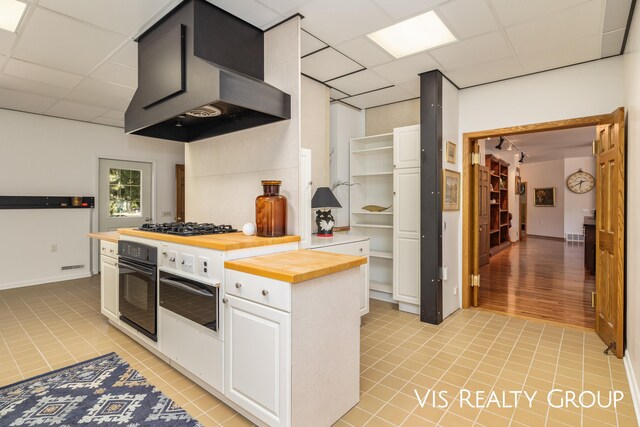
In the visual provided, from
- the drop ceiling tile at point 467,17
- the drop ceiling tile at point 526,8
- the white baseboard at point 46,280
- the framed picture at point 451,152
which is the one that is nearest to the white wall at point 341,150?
the framed picture at point 451,152

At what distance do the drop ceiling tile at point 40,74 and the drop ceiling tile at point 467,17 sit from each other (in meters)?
3.74

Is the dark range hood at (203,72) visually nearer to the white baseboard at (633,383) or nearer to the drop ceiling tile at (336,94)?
the drop ceiling tile at (336,94)

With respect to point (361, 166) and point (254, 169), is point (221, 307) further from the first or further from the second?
point (361, 166)

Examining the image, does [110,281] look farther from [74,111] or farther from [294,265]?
[74,111]

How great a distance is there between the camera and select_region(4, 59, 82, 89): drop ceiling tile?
329 cm

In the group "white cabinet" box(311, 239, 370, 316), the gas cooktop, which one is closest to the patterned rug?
the gas cooktop

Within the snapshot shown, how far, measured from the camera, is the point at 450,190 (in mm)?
3705

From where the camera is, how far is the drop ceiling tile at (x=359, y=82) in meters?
3.59

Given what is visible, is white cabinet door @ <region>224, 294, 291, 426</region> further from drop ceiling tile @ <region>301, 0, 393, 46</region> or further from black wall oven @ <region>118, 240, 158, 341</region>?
drop ceiling tile @ <region>301, 0, 393, 46</region>

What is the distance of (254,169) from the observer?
282 cm

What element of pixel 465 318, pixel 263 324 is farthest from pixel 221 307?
pixel 465 318

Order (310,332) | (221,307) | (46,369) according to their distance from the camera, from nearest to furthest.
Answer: (310,332) < (221,307) < (46,369)

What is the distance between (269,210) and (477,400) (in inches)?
73.4

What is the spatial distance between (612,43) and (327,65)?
8.14ft
